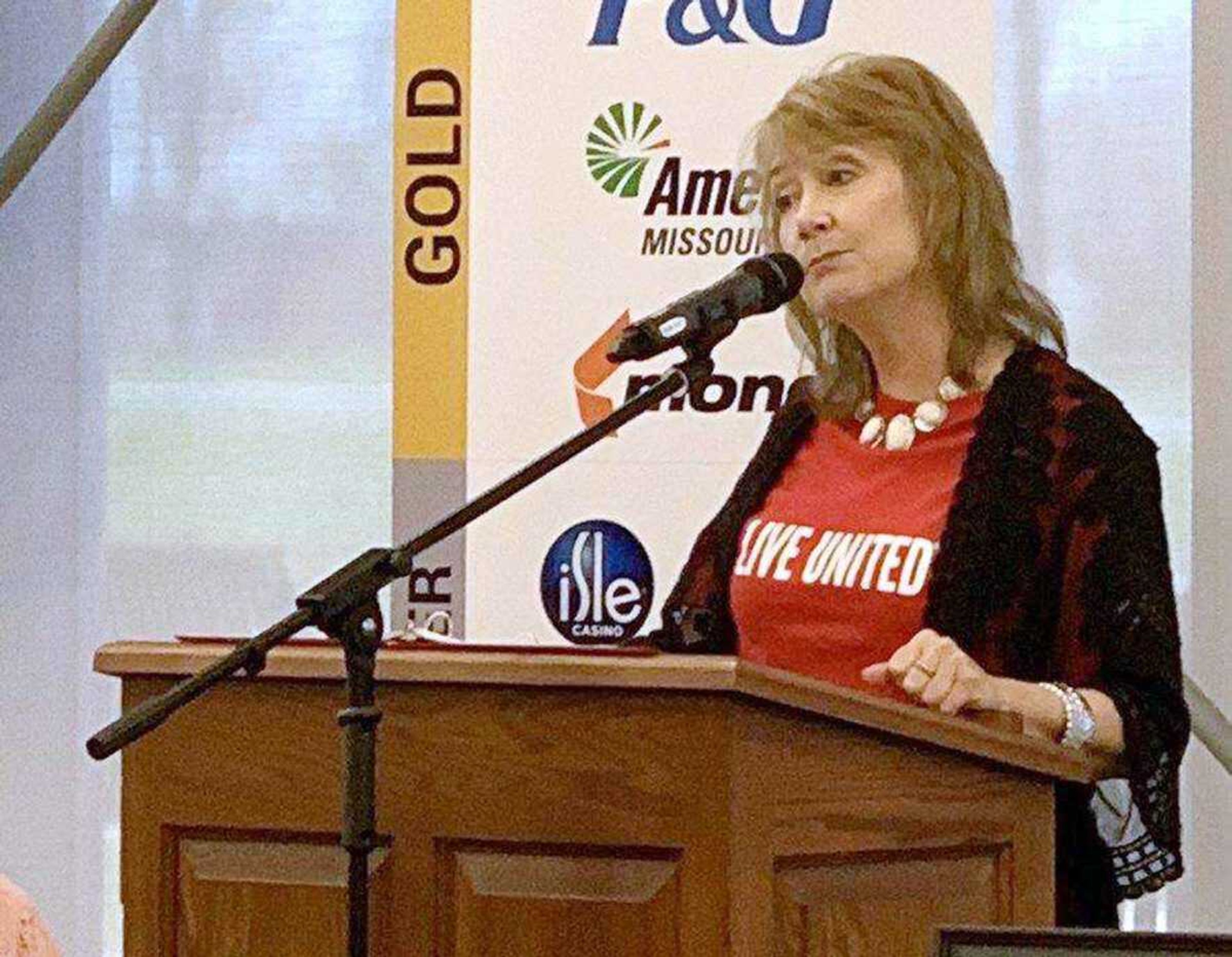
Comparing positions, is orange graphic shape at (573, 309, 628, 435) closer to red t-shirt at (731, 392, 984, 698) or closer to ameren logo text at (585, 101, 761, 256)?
ameren logo text at (585, 101, 761, 256)

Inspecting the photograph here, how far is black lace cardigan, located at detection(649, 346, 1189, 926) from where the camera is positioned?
2258 mm

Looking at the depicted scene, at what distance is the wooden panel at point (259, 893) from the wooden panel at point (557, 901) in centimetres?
7

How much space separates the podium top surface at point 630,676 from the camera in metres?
1.75

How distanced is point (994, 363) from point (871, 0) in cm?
103

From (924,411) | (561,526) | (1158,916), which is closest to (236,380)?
(561,526)

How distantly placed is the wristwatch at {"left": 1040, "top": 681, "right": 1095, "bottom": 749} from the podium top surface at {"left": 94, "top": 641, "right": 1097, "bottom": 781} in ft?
0.46

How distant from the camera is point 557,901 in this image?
1.80 meters

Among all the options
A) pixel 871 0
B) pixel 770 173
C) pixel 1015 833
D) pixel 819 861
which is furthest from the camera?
pixel 871 0

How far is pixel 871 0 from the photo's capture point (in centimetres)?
Answer: 340

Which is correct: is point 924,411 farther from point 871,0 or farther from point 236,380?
point 236,380

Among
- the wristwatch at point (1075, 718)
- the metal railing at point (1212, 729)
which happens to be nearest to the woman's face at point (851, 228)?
the wristwatch at point (1075, 718)

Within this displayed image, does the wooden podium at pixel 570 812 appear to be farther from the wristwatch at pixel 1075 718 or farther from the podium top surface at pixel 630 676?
the wristwatch at pixel 1075 718

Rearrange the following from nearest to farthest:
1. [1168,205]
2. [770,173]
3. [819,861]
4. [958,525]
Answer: [819,861] < [958,525] < [770,173] < [1168,205]

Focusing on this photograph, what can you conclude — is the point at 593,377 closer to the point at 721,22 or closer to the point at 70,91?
the point at 721,22
